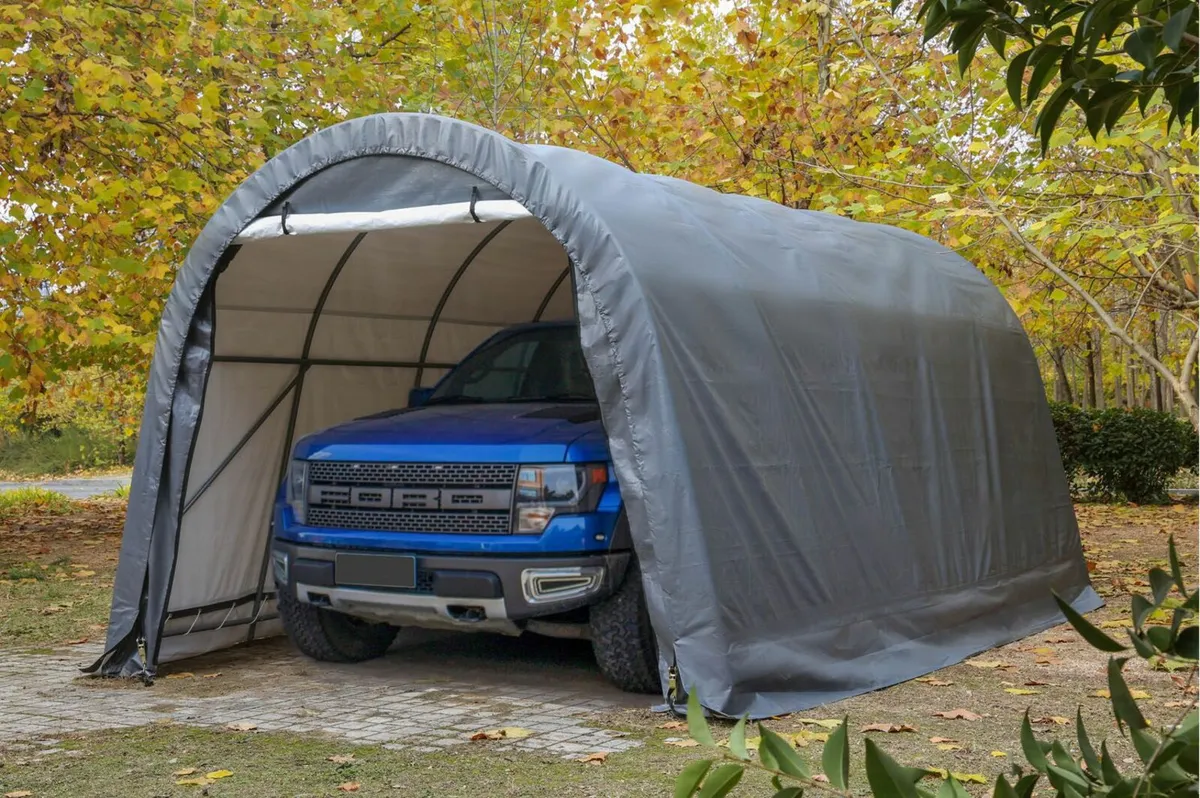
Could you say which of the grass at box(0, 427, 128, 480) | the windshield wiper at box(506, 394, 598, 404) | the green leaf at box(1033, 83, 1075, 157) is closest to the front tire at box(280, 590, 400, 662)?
the windshield wiper at box(506, 394, 598, 404)

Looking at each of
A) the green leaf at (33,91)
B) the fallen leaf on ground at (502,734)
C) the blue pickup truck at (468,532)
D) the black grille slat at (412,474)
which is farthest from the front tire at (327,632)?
the green leaf at (33,91)

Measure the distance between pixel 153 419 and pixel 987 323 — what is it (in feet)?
18.5

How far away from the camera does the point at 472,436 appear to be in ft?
23.2

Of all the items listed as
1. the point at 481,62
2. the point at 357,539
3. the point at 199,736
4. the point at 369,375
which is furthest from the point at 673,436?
the point at 481,62

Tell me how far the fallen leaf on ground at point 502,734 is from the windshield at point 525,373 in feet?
7.70

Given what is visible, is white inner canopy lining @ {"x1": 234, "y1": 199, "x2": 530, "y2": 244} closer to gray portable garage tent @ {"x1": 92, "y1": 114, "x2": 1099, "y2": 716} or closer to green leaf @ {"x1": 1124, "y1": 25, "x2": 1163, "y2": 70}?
gray portable garage tent @ {"x1": 92, "y1": 114, "x2": 1099, "y2": 716}

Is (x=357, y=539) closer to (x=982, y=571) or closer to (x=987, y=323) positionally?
(x=982, y=571)

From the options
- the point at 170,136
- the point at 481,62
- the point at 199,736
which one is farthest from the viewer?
the point at 481,62

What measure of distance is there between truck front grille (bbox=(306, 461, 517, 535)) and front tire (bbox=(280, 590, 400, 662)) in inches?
26.2

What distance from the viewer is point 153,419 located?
296 inches

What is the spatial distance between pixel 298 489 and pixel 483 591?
1570mm

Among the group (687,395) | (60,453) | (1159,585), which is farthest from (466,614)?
(60,453)

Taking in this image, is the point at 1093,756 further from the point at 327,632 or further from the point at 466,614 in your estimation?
the point at 327,632

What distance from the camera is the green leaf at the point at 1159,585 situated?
1460 millimetres
